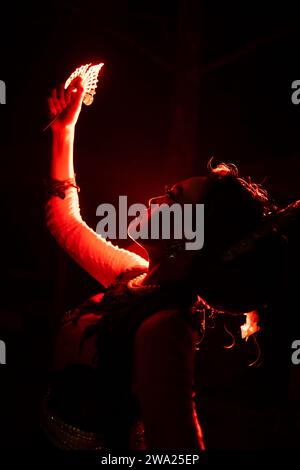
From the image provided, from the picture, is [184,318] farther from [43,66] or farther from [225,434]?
[225,434]

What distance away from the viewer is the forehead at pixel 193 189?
156 centimetres

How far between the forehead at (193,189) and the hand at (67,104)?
815 millimetres

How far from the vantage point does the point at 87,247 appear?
6.47 feet

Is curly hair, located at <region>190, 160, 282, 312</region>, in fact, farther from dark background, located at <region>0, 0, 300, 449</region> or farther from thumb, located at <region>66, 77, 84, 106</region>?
dark background, located at <region>0, 0, 300, 449</region>

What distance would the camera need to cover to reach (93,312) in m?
1.66

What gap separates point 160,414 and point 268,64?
4.08 meters

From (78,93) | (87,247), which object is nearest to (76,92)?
(78,93)

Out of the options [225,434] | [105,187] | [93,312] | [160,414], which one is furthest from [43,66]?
[225,434]

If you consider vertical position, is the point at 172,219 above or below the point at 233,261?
above

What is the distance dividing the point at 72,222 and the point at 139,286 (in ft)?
1.94

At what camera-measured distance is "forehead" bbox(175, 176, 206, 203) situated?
156 cm

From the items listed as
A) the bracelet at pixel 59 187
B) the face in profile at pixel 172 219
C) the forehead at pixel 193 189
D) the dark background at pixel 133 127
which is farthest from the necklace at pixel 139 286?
the dark background at pixel 133 127
